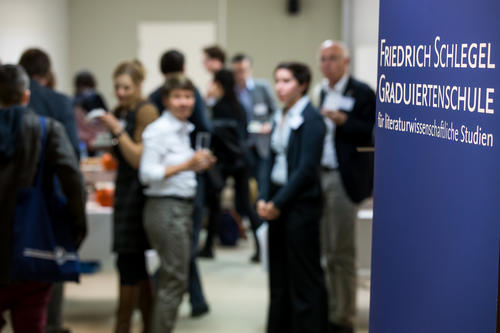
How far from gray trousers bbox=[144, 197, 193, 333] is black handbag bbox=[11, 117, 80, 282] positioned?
579 millimetres

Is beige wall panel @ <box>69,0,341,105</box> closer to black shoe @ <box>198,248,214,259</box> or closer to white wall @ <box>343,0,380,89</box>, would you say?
white wall @ <box>343,0,380,89</box>

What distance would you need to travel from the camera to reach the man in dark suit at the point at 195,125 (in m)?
4.42

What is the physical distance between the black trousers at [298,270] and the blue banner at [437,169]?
1860 mm

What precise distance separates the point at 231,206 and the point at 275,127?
5.08m

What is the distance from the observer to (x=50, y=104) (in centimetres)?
400

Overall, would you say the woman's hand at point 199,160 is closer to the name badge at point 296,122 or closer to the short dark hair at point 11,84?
the name badge at point 296,122

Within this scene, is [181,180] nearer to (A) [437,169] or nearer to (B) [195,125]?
(B) [195,125]

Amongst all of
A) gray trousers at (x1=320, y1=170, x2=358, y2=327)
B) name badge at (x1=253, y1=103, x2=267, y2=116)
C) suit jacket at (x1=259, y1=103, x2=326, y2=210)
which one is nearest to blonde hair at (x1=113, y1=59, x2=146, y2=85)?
suit jacket at (x1=259, y1=103, x2=326, y2=210)

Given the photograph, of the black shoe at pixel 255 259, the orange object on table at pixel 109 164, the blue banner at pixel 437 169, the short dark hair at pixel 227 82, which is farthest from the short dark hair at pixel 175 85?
the black shoe at pixel 255 259

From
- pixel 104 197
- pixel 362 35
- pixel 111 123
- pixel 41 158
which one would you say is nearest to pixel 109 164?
pixel 104 197

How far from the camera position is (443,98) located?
171cm

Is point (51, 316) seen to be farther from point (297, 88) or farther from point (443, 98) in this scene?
point (443, 98)

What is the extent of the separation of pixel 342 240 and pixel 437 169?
2.95 meters

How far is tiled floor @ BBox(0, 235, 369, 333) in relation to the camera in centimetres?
489
